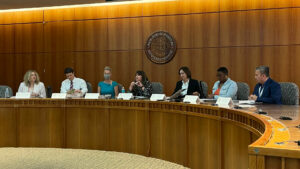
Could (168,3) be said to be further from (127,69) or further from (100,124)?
(100,124)

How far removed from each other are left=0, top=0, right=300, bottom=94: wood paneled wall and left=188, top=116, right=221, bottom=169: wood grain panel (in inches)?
136

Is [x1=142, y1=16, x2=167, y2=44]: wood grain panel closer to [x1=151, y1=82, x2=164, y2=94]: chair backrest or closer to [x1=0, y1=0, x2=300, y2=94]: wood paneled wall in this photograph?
[x1=0, y1=0, x2=300, y2=94]: wood paneled wall

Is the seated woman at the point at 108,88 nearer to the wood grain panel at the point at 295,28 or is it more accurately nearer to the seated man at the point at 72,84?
the seated man at the point at 72,84

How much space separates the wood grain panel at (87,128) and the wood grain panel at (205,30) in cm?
309

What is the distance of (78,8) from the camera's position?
26.8 feet

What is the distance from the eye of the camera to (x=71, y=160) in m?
4.57

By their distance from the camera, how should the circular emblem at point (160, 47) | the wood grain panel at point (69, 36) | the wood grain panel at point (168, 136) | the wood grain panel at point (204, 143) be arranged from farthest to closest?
the wood grain panel at point (69, 36)
the circular emblem at point (160, 47)
the wood grain panel at point (168, 136)
the wood grain panel at point (204, 143)

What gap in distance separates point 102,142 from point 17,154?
3.87 feet

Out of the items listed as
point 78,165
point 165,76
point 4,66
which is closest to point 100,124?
point 78,165

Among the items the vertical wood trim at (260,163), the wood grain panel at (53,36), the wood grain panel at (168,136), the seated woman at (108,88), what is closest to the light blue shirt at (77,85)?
the seated woman at (108,88)

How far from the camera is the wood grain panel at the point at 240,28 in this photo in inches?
274

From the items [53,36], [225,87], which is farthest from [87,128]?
[53,36]

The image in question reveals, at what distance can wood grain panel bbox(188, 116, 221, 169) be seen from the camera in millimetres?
3468

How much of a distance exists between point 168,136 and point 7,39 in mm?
5920
